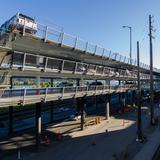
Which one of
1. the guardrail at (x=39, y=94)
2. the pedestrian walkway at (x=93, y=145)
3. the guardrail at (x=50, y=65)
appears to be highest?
the guardrail at (x=50, y=65)

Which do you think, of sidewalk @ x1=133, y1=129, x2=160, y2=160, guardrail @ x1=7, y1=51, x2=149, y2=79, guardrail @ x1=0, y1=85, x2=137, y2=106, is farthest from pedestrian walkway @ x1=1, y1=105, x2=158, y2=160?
guardrail @ x1=7, y1=51, x2=149, y2=79

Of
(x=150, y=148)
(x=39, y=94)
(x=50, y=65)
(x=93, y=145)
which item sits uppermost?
(x=50, y=65)

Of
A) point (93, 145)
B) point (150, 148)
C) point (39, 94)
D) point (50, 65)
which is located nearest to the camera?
point (39, 94)

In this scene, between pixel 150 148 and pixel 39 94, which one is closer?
pixel 39 94

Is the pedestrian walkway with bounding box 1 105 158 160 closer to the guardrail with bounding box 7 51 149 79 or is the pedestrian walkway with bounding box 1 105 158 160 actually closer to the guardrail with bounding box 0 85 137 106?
the guardrail with bounding box 0 85 137 106

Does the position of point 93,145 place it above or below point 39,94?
below

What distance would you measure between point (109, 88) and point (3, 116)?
15.4 m

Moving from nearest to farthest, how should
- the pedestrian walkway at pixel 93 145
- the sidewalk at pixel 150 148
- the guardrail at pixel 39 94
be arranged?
the guardrail at pixel 39 94 < the sidewalk at pixel 150 148 < the pedestrian walkway at pixel 93 145

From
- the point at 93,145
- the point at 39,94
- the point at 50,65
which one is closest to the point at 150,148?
the point at 93,145

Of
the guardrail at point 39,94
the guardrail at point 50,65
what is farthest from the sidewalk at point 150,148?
the guardrail at point 50,65

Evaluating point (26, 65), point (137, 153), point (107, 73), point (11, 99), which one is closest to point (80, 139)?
point (137, 153)

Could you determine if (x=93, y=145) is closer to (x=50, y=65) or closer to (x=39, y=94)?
(x=39, y=94)

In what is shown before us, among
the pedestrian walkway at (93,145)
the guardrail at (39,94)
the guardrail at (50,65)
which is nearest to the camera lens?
the guardrail at (39,94)

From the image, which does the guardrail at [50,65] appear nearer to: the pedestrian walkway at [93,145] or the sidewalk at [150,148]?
the pedestrian walkway at [93,145]
